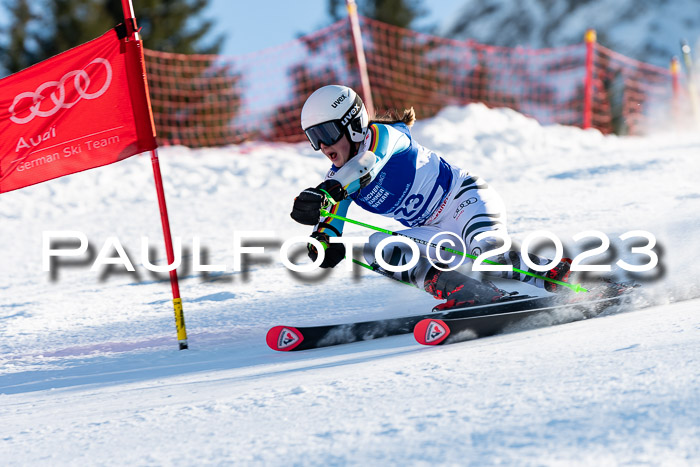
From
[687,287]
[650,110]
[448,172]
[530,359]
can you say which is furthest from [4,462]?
[650,110]

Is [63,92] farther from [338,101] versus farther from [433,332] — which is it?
[433,332]

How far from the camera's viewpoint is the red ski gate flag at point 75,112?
4277 millimetres

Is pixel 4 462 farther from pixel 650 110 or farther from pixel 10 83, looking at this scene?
pixel 650 110

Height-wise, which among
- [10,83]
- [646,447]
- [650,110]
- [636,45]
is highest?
[636,45]

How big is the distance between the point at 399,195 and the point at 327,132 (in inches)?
21.2

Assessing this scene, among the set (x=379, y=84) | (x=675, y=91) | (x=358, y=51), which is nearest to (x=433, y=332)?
(x=358, y=51)

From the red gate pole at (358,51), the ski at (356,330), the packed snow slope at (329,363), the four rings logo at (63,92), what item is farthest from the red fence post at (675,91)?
the four rings logo at (63,92)

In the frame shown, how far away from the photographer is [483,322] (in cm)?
349

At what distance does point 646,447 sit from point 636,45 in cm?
15163

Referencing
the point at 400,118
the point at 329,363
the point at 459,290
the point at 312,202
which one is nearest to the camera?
the point at 329,363

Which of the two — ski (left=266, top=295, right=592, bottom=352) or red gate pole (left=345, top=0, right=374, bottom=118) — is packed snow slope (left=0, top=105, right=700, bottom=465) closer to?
ski (left=266, top=295, right=592, bottom=352)

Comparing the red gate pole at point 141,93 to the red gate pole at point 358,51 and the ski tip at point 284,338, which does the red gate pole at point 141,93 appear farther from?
the red gate pole at point 358,51

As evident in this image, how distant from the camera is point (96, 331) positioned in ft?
15.7

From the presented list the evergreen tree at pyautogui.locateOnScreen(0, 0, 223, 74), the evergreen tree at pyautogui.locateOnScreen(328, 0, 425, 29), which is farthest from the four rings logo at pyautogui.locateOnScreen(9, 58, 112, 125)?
the evergreen tree at pyautogui.locateOnScreen(328, 0, 425, 29)
